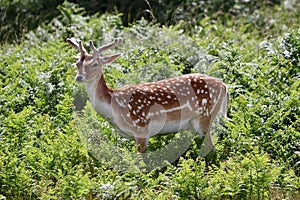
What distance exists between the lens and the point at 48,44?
468 inches

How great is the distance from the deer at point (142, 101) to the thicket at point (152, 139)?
0.24 meters

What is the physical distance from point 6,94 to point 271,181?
152 inches

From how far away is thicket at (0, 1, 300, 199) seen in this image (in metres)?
7.55

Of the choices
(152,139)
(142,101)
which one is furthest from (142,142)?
(152,139)

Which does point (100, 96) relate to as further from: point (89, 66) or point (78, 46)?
point (78, 46)

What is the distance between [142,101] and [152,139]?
2.18 feet

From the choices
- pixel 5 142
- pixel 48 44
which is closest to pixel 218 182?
pixel 5 142

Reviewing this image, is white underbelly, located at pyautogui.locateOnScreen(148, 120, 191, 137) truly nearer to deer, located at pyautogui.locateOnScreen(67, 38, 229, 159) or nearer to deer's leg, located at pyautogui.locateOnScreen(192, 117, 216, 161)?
deer, located at pyautogui.locateOnScreen(67, 38, 229, 159)

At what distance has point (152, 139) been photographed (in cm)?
883

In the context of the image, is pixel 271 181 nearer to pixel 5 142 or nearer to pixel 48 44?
pixel 5 142

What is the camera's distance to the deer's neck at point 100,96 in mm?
8273

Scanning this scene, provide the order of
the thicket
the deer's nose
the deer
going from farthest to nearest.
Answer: the deer
the deer's nose
the thicket

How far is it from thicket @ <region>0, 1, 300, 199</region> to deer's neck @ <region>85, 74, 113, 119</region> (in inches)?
7.0

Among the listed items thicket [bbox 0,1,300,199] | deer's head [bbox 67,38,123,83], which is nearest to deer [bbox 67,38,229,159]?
deer's head [bbox 67,38,123,83]
